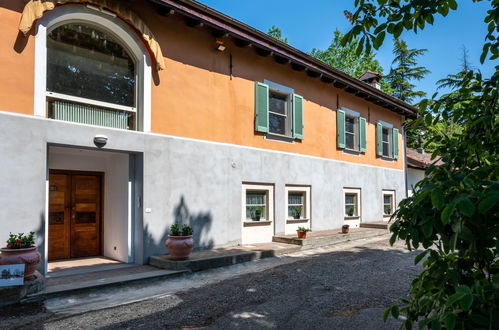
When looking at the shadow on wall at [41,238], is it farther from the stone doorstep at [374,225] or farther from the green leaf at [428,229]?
the stone doorstep at [374,225]

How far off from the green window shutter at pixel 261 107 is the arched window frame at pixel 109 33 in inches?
142

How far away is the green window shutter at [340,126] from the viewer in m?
14.3

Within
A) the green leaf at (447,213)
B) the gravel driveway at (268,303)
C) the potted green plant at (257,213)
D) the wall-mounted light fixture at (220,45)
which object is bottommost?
the gravel driveway at (268,303)

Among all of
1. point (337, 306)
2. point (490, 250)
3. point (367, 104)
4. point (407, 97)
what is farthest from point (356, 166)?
point (407, 97)

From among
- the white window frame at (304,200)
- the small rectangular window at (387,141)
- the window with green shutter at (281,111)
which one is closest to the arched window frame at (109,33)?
the window with green shutter at (281,111)

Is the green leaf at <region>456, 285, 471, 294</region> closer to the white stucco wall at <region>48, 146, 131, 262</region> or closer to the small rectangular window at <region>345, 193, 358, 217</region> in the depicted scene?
the white stucco wall at <region>48, 146, 131, 262</region>

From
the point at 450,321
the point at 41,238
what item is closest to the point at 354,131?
the point at 41,238

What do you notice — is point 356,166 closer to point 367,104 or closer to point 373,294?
point 367,104

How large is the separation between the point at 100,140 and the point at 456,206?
7.13 m

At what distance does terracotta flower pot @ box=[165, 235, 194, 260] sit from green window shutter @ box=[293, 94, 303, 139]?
19.3 feet

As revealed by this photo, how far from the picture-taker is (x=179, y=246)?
766 centimetres

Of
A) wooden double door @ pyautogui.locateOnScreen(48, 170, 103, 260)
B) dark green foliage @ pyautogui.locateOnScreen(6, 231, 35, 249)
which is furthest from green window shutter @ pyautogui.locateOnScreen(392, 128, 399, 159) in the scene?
dark green foliage @ pyautogui.locateOnScreen(6, 231, 35, 249)

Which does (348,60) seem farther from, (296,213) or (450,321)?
(450,321)

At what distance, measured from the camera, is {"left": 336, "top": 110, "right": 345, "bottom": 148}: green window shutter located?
14258 millimetres
